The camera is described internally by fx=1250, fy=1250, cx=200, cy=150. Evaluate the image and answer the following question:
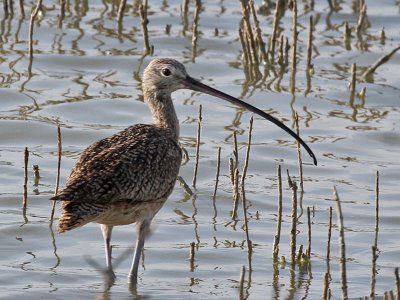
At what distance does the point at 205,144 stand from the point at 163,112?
246 centimetres

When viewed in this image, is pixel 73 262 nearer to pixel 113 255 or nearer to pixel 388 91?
pixel 113 255

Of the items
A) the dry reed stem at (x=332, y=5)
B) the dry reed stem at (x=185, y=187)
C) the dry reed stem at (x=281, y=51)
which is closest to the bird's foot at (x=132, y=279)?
the dry reed stem at (x=185, y=187)

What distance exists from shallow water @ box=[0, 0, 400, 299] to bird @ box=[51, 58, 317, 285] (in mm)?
510

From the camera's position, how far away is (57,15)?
14.4 metres

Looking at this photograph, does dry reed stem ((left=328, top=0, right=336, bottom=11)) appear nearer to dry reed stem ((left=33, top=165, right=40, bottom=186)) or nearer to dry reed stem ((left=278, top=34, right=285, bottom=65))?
dry reed stem ((left=278, top=34, right=285, bottom=65))

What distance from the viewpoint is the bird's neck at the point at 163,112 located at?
866cm

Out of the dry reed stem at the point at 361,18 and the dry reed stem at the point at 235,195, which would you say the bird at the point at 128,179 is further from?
the dry reed stem at the point at 361,18

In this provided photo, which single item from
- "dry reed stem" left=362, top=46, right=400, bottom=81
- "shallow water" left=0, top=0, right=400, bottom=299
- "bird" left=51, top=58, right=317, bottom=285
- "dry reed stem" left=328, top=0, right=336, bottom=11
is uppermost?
"bird" left=51, top=58, right=317, bottom=285

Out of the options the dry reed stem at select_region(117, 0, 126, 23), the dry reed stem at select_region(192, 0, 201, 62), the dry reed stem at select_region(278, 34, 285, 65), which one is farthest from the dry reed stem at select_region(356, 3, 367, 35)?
the dry reed stem at select_region(117, 0, 126, 23)

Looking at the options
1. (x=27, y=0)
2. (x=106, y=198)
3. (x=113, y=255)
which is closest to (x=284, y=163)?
(x=113, y=255)

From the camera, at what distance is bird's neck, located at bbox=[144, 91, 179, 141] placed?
8.66 metres

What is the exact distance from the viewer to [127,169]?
761cm

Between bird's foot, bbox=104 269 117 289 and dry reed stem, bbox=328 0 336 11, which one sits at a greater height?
dry reed stem, bbox=328 0 336 11

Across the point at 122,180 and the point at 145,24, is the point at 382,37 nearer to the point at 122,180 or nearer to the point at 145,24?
the point at 145,24
